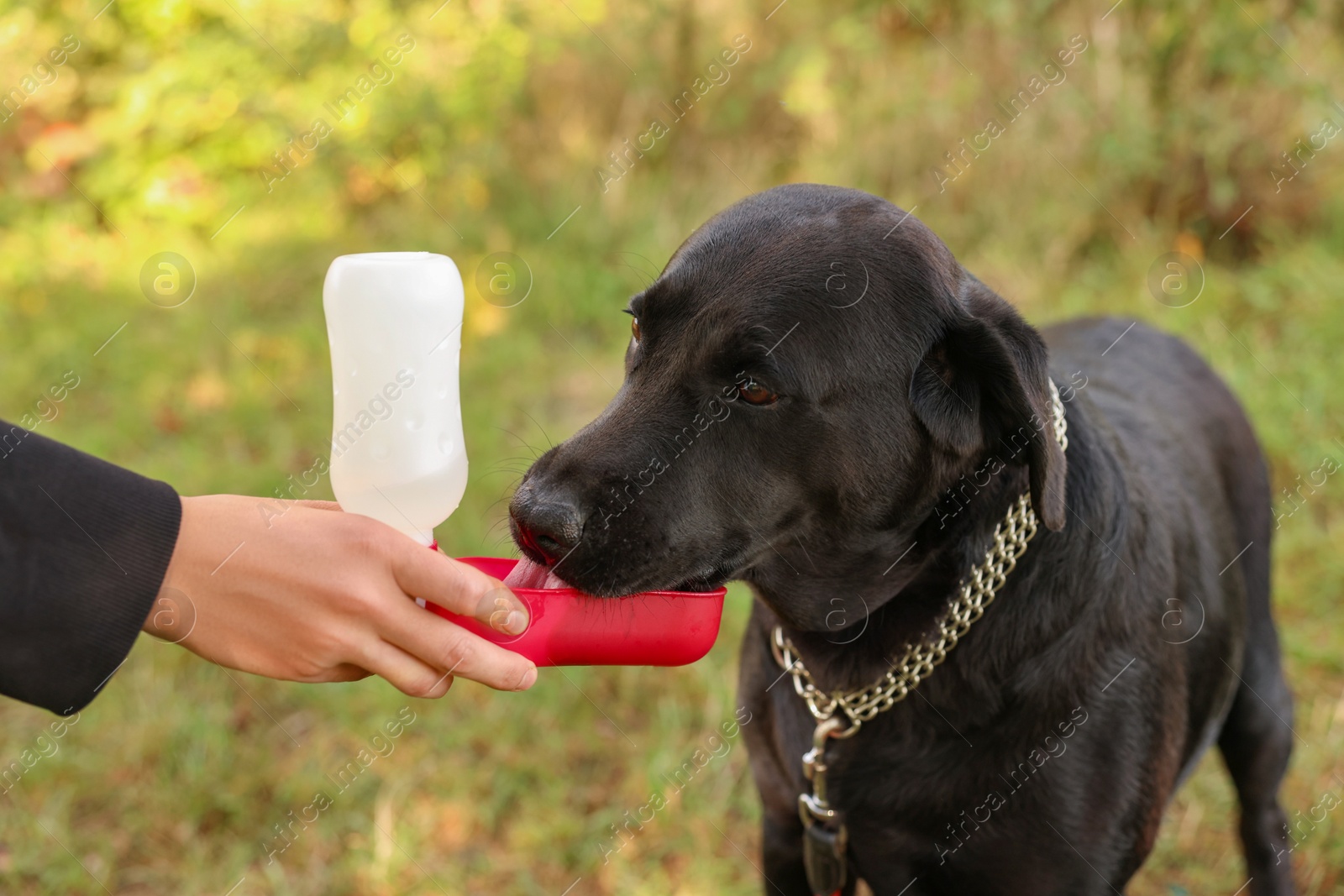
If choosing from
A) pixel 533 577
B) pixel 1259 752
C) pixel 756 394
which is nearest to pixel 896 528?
pixel 756 394

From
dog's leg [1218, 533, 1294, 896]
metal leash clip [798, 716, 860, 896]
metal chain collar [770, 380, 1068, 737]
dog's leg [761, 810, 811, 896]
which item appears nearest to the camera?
metal chain collar [770, 380, 1068, 737]

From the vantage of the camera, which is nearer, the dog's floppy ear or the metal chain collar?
the dog's floppy ear

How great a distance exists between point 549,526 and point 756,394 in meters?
0.44

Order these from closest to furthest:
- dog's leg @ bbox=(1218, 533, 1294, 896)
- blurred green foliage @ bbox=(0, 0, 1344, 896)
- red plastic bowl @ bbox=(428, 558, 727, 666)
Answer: red plastic bowl @ bbox=(428, 558, 727, 666), dog's leg @ bbox=(1218, 533, 1294, 896), blurred green foliage @ bbox=(0, 0, 1344, 896)

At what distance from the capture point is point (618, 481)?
1.90 meters

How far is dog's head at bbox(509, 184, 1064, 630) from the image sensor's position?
6.25 feet

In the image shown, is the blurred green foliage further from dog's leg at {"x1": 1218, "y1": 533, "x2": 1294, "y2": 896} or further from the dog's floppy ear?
the dog's floppy ear

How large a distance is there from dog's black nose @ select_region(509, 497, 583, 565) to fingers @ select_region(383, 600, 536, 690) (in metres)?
0.27

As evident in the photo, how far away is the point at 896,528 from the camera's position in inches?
80.3

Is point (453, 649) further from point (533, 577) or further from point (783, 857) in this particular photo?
point (783, 857)

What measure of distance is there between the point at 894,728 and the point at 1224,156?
16.3 ft

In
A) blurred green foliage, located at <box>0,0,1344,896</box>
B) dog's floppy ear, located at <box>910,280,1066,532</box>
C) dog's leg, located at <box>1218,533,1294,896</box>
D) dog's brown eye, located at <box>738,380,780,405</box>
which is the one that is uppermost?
dog's floppy ear, located at <box>910,280,1066,532</box>

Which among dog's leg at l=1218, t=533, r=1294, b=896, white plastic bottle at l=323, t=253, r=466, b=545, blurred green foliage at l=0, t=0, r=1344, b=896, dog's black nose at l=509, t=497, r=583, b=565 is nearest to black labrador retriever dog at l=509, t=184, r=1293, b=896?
dog's black nose at l=509, t=497, r=583, b=565

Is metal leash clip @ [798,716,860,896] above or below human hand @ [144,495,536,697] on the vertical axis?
below
